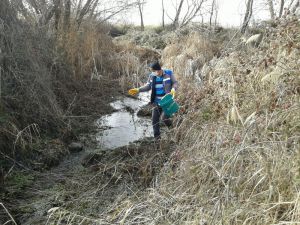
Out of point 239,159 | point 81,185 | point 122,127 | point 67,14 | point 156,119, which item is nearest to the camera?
point 239,159

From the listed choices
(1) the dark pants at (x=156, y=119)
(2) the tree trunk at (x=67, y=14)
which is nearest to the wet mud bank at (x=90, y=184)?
(1) the dark pants at (x=156, y=119)

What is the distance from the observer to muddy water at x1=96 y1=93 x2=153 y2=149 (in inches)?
251

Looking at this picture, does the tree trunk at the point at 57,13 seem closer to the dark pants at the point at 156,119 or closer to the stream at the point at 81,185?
the stream at the point at 81,185

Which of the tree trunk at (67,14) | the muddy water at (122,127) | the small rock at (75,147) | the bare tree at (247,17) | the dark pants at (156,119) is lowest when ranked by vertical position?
the muddy water at (122,127)

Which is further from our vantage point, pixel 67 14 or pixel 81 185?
pixel 67 14

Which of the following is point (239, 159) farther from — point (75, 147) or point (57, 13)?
point (57, 13)

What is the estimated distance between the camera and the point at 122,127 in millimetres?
7148

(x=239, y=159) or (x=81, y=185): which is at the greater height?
(x=239, y=159)

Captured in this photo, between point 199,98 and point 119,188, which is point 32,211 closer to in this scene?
point 119,188

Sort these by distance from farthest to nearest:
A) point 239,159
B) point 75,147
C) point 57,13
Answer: point 57,13, point 75,147, point 239,159

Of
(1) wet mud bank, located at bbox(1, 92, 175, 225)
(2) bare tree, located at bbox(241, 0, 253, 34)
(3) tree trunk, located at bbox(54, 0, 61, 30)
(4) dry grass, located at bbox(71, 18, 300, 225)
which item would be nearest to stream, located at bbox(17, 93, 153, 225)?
(1) wet mud bank, located at bbox(1, 92, 175, 225)

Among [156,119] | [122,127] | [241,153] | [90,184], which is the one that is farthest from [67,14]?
[241,153]

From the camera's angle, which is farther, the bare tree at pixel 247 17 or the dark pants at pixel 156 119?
the bare tree at pixel 247 17

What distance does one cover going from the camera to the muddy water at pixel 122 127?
6.38 m
